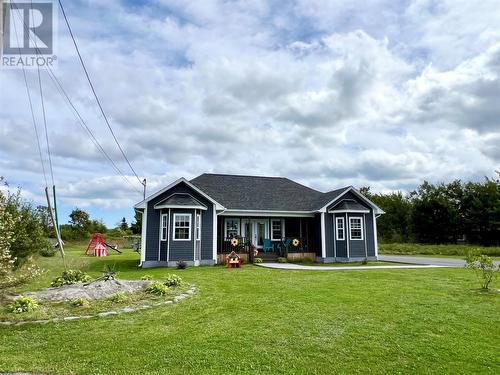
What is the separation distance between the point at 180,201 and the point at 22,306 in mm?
11942

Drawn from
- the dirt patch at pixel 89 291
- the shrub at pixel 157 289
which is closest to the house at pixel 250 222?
the dirt patch at pixel 89 291

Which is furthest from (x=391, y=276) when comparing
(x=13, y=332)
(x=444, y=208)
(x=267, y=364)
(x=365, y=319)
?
(x=444, y=208)

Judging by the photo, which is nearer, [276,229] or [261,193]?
[276,229]

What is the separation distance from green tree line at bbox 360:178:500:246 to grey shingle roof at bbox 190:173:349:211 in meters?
26.3

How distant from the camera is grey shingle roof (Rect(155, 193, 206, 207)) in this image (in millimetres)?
19438

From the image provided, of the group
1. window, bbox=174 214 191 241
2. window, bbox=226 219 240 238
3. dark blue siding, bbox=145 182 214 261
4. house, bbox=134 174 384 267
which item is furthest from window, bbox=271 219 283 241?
window, bbox=174 214 191 241

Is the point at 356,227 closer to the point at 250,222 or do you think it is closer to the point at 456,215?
the point at 250,222

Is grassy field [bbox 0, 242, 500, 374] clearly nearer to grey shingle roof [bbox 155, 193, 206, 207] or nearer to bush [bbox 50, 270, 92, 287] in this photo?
bush [bbox 50, 270, 92, 287]

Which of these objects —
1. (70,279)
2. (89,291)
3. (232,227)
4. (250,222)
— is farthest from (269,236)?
(89,291)

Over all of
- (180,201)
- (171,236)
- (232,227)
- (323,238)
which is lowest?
(323,238)

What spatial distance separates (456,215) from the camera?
45719mm

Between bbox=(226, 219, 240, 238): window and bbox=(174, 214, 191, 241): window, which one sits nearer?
bbox=(174, 214, 191, 241): window

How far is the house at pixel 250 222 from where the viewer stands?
64.2 ft

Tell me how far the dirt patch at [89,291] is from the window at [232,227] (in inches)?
522
